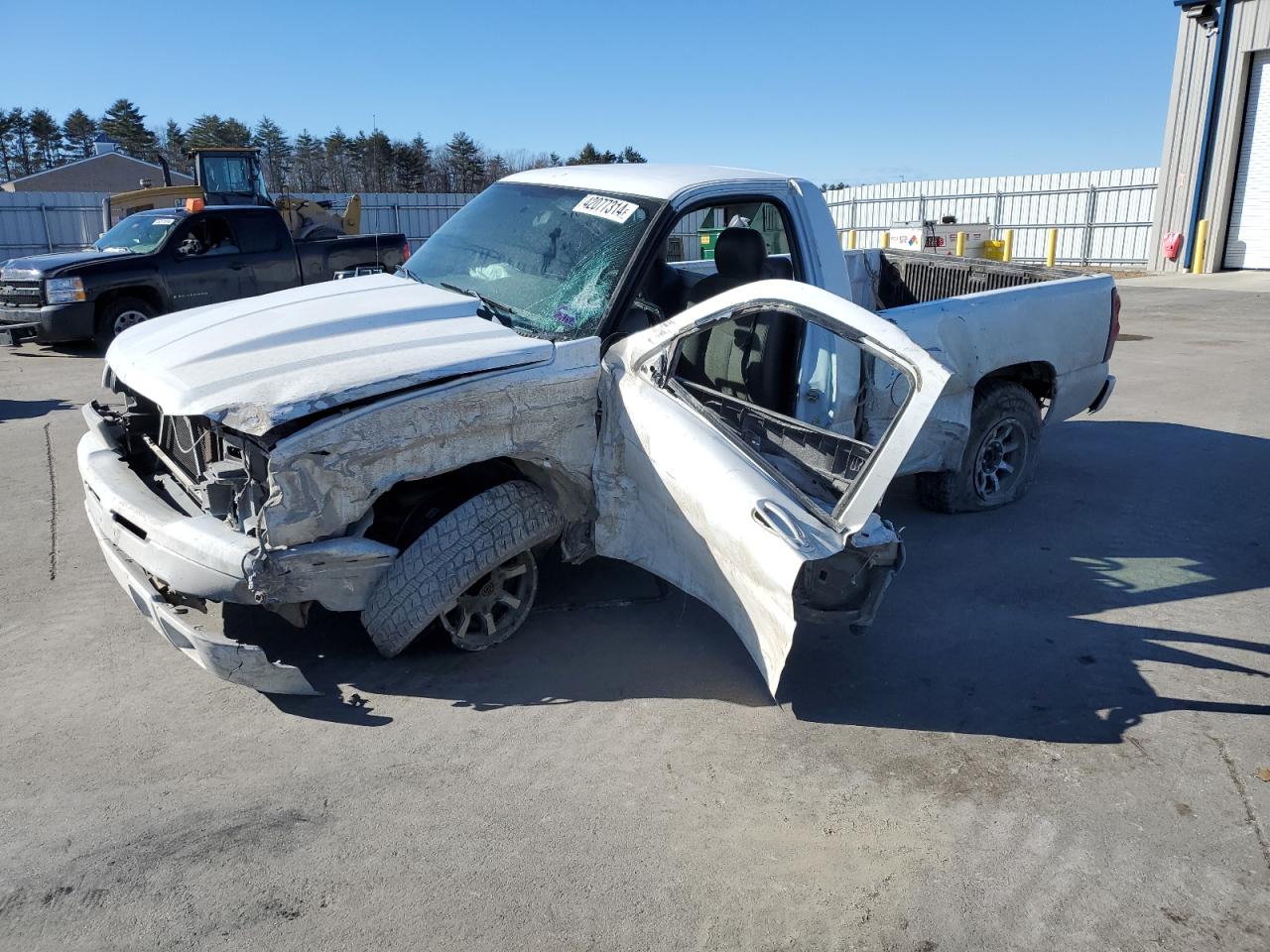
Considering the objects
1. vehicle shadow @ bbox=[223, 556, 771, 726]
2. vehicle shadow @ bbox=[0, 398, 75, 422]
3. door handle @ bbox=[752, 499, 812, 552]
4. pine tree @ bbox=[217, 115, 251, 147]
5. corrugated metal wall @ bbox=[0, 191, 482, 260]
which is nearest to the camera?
door handle @ bbox=[752, 499, 812, 552]

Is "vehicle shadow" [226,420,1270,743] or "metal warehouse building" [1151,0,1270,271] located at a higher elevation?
"metal warehouse building" [1151,0,1270,271]

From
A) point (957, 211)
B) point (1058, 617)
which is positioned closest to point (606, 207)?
point (1058, 617)

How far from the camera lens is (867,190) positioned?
32.9 metres

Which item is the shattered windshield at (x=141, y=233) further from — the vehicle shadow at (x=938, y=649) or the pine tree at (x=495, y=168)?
the pine tree at (x=495, y=168)

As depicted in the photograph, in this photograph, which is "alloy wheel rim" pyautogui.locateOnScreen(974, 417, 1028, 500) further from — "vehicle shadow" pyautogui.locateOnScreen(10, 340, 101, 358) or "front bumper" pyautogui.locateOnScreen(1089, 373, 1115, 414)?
"vehicle shadow" pyautogui.locateOnScreen(10, 340, 101, 358)

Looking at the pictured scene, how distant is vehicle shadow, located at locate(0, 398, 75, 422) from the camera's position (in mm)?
8336

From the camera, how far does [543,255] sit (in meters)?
4.36

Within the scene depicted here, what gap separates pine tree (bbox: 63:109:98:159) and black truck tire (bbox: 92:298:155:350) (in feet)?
201

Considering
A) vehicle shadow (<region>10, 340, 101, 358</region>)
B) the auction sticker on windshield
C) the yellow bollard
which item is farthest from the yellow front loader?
the yellow bollard

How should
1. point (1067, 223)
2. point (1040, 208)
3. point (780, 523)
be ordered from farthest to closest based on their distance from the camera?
point (1040, 208), point (1067, 223), point (780, 523)

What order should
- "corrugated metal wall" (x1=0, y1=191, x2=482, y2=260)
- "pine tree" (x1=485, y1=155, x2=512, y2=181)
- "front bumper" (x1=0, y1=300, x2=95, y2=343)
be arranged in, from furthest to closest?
"pine tree" (x1=485, y1=155, x2=512, y2=181)
"corrugated metal wall" (x1=0, y1=191, x2=482, y2=260)
"front bumper" (x1=0, y1=300, x2=95, y2=343)

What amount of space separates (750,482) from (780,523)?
24 cm

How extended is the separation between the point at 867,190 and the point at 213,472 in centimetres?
3265

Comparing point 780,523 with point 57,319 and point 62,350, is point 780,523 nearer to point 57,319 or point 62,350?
point 57,319
